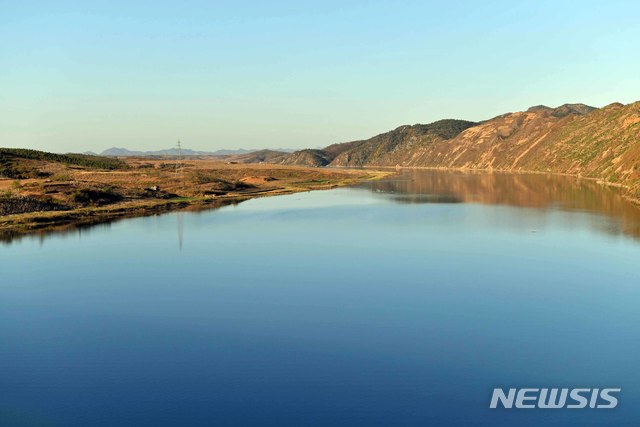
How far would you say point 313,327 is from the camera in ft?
92.0

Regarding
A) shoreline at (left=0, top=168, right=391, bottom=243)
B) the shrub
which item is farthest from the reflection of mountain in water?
the shrub

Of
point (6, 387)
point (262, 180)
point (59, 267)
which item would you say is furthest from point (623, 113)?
point (6, 387)

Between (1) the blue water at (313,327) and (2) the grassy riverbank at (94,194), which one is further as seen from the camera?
(2) the grassy riverbank at (94,194)

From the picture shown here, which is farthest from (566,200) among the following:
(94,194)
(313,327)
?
(94,194)

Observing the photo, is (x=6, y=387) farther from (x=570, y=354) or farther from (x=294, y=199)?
(x=294, y=199)

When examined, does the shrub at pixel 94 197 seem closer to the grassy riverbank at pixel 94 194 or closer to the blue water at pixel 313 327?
the grassy riverbank at pixel 94 194

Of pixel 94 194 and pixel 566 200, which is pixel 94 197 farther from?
pixel 566 200

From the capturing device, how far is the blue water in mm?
19609

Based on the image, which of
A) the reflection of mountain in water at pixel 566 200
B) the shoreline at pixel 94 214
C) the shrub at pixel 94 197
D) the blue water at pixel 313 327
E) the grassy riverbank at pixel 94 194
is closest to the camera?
the blue water at pixel 313 327

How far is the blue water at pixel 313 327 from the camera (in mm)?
19609

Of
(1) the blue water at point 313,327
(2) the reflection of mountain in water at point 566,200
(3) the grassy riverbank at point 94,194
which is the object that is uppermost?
(3) the grassy riverbank at point 94,194

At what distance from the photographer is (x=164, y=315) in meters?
30.4

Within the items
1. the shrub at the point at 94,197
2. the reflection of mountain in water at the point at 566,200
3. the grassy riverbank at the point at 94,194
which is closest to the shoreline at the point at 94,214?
the grassy riverbank at the point at 94,194

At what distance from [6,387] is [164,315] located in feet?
32.3
